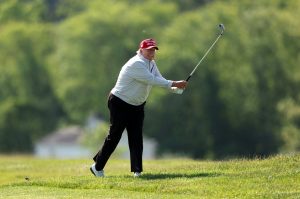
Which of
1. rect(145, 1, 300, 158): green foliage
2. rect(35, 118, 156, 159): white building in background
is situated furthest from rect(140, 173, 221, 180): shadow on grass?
rect(35, 118, 156, 159): white building in background

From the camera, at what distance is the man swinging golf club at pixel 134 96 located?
773 inches

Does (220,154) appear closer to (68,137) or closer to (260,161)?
(68,137)

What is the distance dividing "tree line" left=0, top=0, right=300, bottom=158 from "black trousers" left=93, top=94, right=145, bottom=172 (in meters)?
77.6

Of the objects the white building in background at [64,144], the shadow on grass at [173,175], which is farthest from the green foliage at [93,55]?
the shadow on grass at [173,175]

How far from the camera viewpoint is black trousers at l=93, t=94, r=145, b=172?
19.9m

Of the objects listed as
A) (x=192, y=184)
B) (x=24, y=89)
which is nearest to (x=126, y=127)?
(x=192, y=184)

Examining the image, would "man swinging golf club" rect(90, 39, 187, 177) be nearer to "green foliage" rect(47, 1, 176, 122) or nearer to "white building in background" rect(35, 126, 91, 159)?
"green foliage" rect(47, 1, 176, 122)

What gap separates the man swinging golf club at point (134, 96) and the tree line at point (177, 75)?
77.7m

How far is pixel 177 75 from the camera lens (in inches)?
4067

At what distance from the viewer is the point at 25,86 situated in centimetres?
11488

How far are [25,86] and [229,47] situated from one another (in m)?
21.1

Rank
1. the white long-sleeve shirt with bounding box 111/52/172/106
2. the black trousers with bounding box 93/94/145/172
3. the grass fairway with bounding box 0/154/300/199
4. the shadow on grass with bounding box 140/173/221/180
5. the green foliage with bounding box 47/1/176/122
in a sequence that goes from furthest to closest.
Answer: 1. the green foliage with bounding box 47/1/176/122
2. the black trousers with bounding box 93/94/145/172
3. the white long-sleeve shirt with bounding box 111/52/172/106
4. the shadow on grass with bounding box 140/173/221/180
5. the grass fairway with bounding box 0/154/300/199

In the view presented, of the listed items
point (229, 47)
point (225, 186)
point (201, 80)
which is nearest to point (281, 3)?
point (229, 47)

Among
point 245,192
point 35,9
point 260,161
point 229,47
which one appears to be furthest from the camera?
point 35,9
